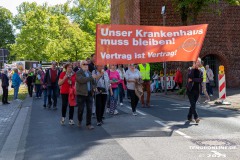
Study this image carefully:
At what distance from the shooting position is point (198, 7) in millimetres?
21906

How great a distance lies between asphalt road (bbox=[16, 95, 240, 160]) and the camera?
746 cm

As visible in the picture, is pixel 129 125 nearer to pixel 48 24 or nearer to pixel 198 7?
pixel 198 7

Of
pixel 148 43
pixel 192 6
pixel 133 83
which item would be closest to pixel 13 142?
pixel 148 43

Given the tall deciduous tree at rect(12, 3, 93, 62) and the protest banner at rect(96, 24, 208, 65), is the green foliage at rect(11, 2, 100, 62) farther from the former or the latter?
the protest banner at rect(96, 24, 208, 65)

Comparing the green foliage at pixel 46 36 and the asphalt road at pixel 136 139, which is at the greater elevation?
the green foliage at pixel 46 36

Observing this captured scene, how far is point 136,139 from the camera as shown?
29.3 feet

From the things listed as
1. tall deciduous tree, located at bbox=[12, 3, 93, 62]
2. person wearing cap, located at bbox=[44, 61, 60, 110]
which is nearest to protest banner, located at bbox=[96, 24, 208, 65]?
person wearing cap, located at bbox=[44, 61, 60, 110]

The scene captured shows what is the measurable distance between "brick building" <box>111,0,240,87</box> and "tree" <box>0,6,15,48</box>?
71.1 meters

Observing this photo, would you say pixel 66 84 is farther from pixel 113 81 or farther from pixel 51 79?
pixel 51 79

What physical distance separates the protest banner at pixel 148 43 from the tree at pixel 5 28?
A: 89.9 metres

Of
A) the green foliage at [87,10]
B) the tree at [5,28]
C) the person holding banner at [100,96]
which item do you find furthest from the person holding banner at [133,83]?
the tree at [5,28]

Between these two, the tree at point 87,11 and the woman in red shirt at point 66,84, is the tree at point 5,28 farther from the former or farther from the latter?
the woman in red shirt at point 66,84

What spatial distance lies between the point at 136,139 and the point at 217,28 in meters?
22.6

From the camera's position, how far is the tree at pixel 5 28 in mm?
96125
